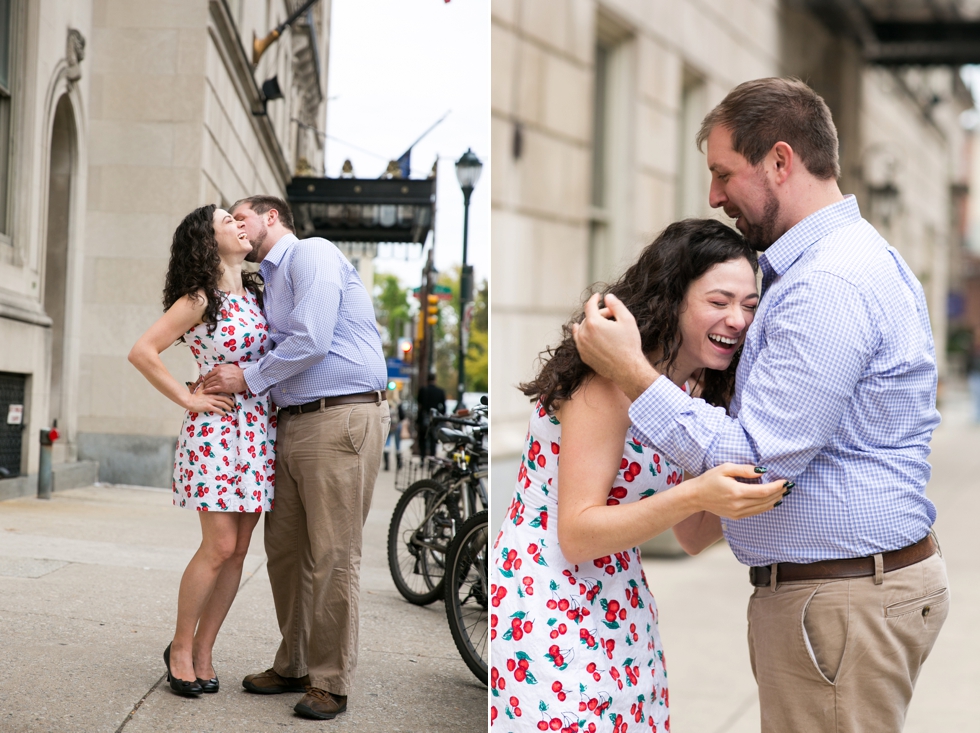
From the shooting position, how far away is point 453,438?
3.33 metres

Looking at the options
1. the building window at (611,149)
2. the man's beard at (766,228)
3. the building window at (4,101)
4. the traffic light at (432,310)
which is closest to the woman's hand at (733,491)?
the man's beard at (766,228)

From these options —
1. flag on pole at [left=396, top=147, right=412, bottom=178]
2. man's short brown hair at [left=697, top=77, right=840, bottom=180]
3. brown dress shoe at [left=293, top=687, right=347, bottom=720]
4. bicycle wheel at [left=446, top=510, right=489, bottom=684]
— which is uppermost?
flag on pole at [left=396, top=147, right=412, bottom=178]

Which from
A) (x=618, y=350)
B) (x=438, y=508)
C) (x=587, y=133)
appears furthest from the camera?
(x=587, y=133)

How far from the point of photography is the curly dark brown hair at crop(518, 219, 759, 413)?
75.6 inches

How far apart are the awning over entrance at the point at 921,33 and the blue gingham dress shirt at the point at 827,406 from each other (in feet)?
40.8

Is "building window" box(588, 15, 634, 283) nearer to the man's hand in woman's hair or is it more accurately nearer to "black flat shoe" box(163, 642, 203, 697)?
"black flat shoe" box(163, 642, 203, 697)

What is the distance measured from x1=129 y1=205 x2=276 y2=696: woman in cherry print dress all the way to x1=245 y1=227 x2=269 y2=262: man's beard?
1cm

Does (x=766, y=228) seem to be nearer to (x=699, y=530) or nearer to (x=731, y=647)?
(x=699, y=530)

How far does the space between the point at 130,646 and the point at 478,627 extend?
37.3 inches

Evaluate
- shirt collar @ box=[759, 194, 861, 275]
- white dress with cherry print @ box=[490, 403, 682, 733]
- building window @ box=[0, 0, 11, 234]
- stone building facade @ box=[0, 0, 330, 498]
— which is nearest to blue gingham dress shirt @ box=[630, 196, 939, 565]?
shirt collar @ box=[759, 194, 861, 275]

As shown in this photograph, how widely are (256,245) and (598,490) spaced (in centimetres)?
109

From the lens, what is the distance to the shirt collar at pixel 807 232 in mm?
1964

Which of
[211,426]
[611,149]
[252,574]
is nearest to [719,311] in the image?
[211,426]

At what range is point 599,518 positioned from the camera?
1829mm
